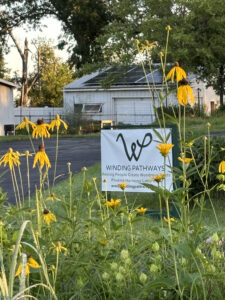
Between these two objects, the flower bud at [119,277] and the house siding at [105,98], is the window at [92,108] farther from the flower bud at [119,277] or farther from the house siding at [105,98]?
the flower bud at [119,277]

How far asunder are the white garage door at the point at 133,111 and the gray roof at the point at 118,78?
135 cm

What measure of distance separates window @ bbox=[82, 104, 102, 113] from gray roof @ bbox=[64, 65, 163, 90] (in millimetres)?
1334

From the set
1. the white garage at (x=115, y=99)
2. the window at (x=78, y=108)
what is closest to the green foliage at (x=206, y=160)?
the white garage at (x=115, y=99)

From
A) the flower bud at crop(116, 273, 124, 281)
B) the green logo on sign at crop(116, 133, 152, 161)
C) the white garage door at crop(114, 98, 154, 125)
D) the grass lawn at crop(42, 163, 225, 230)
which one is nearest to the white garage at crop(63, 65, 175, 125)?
the white garage door at crop(114, 98, 154, 125)

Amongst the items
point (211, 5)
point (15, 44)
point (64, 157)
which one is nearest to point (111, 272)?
point (64, 157)

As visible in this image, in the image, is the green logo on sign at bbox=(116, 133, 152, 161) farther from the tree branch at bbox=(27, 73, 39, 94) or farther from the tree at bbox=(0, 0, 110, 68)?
the tree branch at bbox=(27, 73, 39, 94)

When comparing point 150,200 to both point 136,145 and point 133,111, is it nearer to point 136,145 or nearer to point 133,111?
point 136,145

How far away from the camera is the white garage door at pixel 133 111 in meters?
43.6

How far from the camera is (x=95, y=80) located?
1858 inches

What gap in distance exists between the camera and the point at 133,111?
44.5m

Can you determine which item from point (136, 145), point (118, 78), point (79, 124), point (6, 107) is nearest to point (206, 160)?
point (136, 145)

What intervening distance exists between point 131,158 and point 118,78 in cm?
3078

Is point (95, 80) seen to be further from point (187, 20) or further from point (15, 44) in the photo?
point (187, 20)

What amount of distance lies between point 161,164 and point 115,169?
688 millimetres
